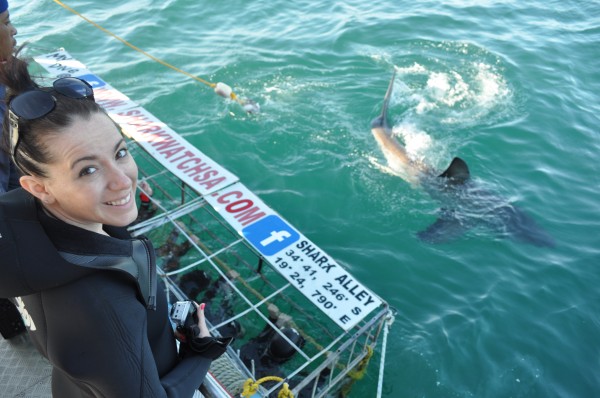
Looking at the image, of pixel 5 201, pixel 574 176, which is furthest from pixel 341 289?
pixel 574 176

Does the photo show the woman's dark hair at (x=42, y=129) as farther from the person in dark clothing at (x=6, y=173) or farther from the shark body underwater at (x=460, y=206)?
the shark body underwater at (x=460, y=206)

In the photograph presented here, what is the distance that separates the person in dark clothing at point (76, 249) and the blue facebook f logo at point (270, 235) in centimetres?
292

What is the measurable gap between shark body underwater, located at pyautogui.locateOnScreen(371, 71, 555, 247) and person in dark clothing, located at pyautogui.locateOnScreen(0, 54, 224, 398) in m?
5.58

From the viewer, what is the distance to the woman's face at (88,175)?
5.10 ft

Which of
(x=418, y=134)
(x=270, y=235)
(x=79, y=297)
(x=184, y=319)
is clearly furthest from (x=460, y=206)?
(x=79, y=297)

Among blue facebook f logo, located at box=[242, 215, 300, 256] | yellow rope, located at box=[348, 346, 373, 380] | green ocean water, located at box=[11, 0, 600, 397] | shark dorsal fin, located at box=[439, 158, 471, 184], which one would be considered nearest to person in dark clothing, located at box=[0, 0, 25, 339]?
blue facebook f logo, located at box=[242, 215, 300, 256]

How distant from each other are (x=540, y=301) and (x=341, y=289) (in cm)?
315

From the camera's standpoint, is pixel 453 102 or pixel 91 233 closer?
A: pixel 91 233

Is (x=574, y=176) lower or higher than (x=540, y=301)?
higher

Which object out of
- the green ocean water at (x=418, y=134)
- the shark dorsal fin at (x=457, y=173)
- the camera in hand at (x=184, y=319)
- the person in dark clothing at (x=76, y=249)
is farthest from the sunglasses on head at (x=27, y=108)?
the shark dorsal fin at (x=457, y=173)

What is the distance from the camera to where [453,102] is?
9.48m

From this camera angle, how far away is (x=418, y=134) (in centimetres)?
888

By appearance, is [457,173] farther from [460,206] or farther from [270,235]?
[270,235]

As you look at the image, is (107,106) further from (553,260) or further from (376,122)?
(553,260)
